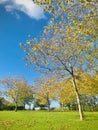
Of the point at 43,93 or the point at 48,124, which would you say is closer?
the point at 48,124

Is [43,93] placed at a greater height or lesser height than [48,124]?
greater

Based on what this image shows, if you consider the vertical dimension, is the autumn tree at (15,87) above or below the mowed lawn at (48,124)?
above

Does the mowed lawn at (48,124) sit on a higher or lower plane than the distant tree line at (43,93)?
lower

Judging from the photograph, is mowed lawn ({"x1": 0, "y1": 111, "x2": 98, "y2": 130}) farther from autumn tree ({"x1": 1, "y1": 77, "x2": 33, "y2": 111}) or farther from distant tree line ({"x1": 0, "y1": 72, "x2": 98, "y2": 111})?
autumn tree ({"x1": 1, "y1": 77, "x2": 33, "y2": 111})

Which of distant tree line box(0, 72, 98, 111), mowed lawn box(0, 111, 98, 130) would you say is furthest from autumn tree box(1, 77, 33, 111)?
mowed lawn box(0, 111, 98, 130)

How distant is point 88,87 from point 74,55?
1392 inches

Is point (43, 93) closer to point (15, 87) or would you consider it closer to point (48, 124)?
point (15, 87)

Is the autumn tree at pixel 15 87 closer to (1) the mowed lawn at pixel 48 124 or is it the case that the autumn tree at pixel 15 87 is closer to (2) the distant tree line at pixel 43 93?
(2) the distant tree line at pixel 43 93


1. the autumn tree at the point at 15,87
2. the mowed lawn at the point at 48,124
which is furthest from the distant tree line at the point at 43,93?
the mowed lawn at the point at 48,124

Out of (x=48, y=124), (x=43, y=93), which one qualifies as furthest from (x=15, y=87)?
(x=48, y=124)

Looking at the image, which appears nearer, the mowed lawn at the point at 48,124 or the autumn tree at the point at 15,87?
the mowed lawn at the point at 48,124

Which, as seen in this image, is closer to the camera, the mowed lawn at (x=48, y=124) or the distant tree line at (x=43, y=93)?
the mowed lawn at (x=48, y=124)

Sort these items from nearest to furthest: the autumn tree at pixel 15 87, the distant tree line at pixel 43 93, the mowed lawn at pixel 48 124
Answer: the mowed lawn at pixel 48 124 < the distant tree line at pixel 43 93 < the autumn tree at pixel 15 87

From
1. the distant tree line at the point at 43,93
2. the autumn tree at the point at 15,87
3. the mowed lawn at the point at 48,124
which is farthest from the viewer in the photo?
the autumn tree at the point at 15,87
